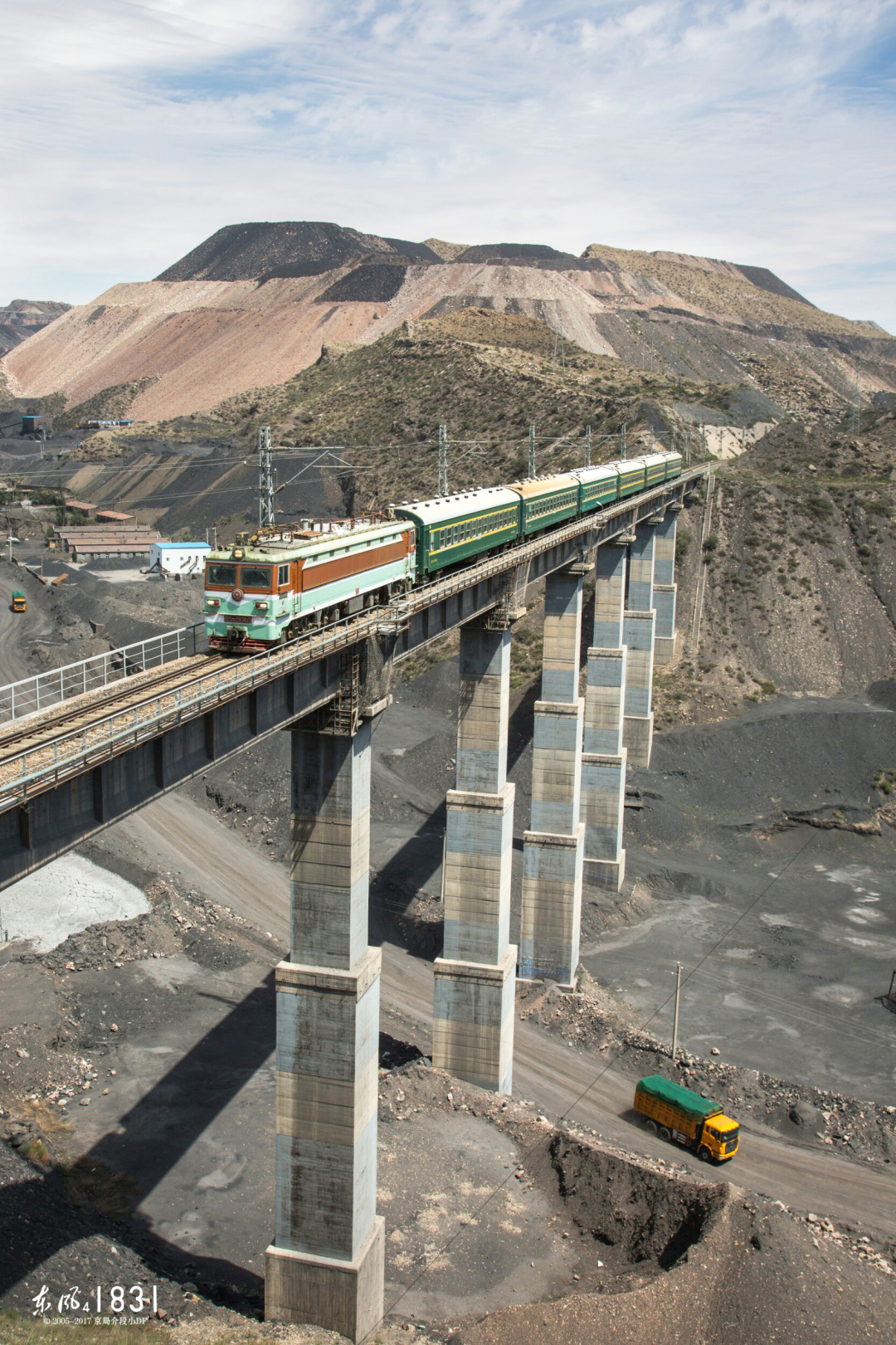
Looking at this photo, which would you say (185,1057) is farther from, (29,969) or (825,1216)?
(825,1216)

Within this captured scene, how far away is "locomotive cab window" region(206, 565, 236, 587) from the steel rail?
5.91 feet

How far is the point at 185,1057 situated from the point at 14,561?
247ft

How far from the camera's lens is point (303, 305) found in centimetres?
19688

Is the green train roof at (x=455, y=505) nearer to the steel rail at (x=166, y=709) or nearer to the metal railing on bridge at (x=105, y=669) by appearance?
the steel rail at (x=166, y=709)

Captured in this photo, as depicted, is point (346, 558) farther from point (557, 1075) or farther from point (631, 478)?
point (631, 478)

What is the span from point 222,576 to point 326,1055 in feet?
31.4

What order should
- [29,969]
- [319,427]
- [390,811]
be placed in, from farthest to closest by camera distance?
[319,427] < [390,811] < [29,969]

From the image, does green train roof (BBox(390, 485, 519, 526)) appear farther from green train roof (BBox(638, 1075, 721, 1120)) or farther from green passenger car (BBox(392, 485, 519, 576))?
green train roof (BBox(638, 1075, 721, 1120))

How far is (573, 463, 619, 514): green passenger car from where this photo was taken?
4641cm

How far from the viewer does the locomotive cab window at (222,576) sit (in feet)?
66.5

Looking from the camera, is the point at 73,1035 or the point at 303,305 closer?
the point at 73,1035

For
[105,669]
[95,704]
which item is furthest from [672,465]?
[95,704]

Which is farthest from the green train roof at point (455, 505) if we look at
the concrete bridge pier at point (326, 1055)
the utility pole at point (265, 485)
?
the concrete bridge pier at point (326, 1055)

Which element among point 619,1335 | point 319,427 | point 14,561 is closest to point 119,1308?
point 619,1335
